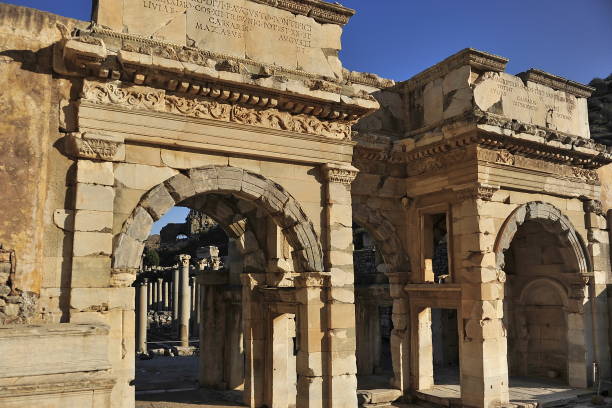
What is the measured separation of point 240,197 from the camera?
853 cm

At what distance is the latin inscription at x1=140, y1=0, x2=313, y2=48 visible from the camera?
8.04 meters

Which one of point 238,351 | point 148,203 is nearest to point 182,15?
point 148,203

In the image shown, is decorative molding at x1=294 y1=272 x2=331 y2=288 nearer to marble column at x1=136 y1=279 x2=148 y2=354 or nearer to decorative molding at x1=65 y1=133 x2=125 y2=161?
decorative molding at x1=65 y1=133 x2=125 y2=161

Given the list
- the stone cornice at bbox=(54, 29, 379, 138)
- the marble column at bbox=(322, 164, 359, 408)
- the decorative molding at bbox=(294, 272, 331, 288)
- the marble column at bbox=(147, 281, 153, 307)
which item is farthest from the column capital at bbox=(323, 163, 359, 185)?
the marble column at bbox=(147, 281, 153, 307)

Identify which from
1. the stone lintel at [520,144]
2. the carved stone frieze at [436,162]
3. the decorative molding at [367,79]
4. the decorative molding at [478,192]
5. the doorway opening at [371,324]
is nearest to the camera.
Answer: the stone lintel at [520,144]

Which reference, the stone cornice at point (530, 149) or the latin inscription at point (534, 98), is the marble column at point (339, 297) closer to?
the stone cornice at point (530, 149)

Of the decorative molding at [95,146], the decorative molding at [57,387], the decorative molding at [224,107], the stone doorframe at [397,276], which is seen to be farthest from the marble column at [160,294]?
the decorative molding at [57,387]

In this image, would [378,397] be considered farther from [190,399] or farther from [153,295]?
[153,295]

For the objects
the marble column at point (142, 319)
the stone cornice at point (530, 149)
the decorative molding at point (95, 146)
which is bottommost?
the marble column at point (142, 319)

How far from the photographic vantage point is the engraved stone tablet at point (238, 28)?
7688mm

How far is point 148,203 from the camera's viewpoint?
739 centimetres

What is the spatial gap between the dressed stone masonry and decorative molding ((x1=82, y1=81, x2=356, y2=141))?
32 millimetres

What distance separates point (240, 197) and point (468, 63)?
231 inches

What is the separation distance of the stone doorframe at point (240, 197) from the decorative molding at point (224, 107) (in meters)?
0.83
